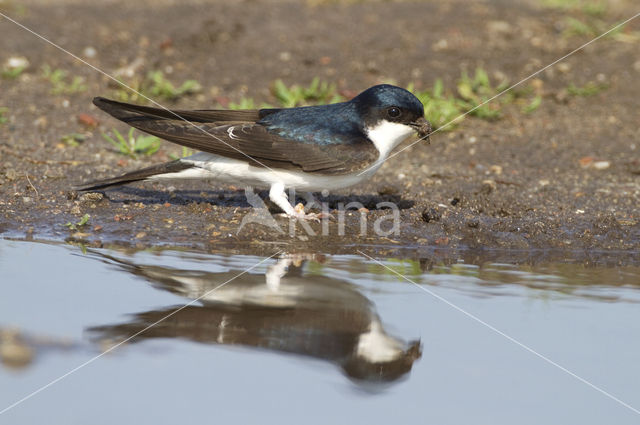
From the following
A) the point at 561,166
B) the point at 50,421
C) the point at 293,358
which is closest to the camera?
the point at 50,421

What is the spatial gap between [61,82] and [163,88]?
1100 millimetres

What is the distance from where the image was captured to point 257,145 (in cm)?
496

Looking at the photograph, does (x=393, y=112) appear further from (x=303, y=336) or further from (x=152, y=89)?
(x=152, y=89)

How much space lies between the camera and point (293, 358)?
3.00 metres

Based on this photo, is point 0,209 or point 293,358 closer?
point 293,358

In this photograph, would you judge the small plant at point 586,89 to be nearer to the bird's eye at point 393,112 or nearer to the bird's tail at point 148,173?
the bird's eye at point 393,112

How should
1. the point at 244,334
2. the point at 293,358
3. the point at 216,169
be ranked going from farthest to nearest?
the point at 216,169, the point at 244,334, the point at 293,358

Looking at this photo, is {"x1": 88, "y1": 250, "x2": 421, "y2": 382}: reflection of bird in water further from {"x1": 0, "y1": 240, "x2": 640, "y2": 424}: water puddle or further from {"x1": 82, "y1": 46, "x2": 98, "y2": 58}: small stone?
{"x1": 82, "y1": 46, "x2": 98, "y2": 58}: small stone

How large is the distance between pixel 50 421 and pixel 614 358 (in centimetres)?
191

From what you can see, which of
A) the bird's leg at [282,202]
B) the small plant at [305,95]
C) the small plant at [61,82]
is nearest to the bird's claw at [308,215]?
the bird's leg at [282,202]

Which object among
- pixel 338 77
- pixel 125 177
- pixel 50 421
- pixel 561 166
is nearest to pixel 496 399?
pixel 50 421

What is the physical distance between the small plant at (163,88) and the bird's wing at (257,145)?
8.97 ft

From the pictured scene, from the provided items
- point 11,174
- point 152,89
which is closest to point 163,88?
point 152,89

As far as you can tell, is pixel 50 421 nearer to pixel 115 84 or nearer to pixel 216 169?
pixel 216 169
